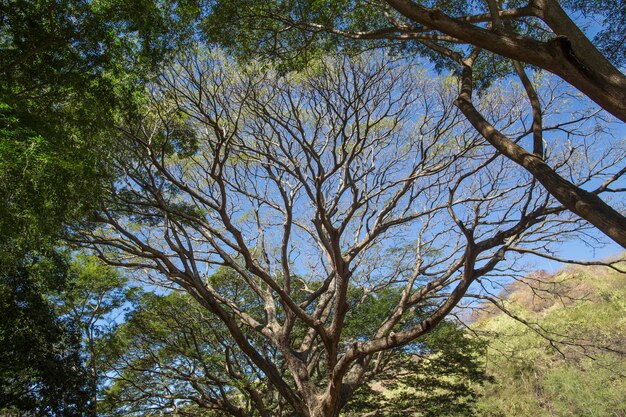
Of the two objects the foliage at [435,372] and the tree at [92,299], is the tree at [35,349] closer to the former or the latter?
the tree at [92,299]

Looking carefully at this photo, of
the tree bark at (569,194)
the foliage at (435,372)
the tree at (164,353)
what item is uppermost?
the tree at (164,353)

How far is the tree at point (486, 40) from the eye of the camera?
8.86ft

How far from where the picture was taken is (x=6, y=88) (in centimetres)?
415

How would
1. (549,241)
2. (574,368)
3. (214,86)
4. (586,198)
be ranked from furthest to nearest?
(574,368)
(549,241)
(214,86)
(586,198)

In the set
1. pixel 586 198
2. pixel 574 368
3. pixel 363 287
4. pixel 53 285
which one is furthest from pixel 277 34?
pixel 574 368

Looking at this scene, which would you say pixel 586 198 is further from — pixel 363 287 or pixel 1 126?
pixel 363 287

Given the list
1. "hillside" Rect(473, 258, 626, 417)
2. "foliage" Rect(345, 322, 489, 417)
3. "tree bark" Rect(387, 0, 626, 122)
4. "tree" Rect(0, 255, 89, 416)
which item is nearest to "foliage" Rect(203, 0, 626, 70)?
"tree bark" Rect(387, 0, 626, 122)

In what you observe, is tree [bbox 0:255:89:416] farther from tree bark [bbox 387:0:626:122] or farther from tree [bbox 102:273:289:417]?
tree bark [bbox 387:0:626:122]

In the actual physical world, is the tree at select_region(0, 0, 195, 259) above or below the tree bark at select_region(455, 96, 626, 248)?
above

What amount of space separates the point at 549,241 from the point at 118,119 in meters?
7.03

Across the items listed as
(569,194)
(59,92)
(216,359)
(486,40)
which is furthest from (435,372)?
(59,92)

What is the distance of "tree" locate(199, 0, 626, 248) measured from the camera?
2699 millimetres

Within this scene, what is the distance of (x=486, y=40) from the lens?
3.08m

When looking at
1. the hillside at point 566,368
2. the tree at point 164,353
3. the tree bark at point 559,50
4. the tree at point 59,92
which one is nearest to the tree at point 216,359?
the tree at point 164,353
